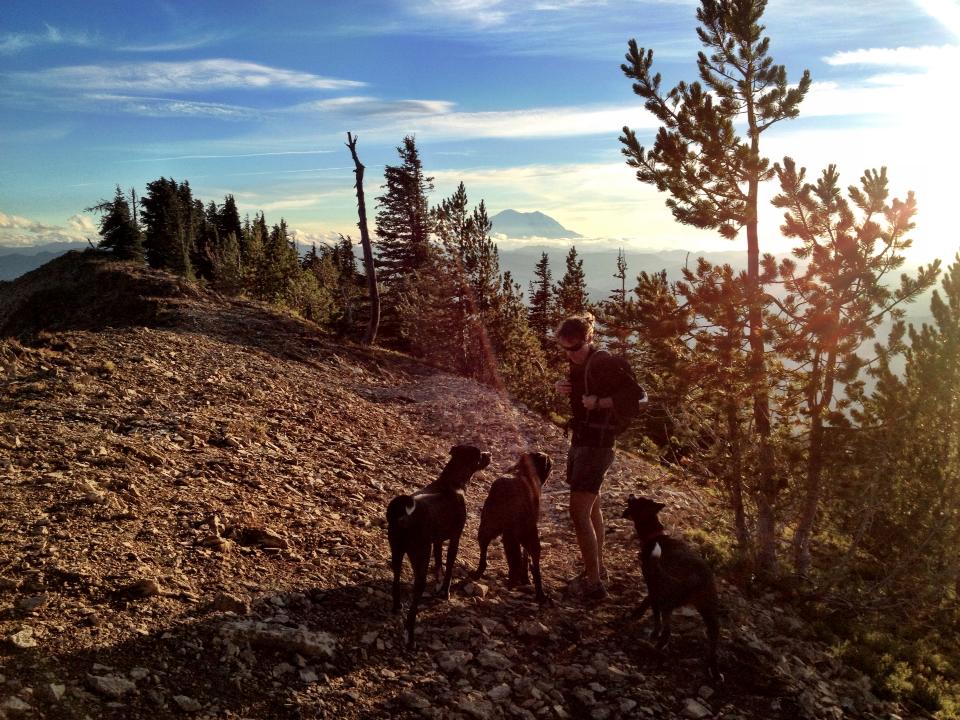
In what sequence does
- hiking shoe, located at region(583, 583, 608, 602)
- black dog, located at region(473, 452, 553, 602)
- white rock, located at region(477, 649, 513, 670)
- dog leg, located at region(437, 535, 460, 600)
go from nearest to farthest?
white rock, located at region(477, 649, 513, 670) → dog leg, located at region(437, 535, 460, 600) → black dog, located at region(473, 452, 553, 602) → hiking shoe, located at region(583, 583, 608, 602)

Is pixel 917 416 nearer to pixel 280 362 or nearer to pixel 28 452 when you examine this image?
pixel 28 452

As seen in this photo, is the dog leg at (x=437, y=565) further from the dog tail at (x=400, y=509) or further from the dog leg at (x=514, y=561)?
the dog tail at (x=400, y=509)

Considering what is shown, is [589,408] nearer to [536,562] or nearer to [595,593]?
[536,562]

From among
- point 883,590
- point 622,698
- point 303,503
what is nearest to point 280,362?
point 303,503

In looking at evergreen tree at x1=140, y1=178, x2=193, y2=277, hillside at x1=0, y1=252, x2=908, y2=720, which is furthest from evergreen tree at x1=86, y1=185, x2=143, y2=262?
hillside at x1=0, y1=252, x2=908, y2=720

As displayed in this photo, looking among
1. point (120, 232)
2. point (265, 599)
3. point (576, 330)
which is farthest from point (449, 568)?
point (120, 232)

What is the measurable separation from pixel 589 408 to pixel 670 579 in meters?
1.77

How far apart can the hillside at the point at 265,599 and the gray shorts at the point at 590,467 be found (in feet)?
4.55

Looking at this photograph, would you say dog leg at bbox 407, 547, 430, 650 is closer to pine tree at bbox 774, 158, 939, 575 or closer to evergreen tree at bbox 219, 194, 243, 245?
pine tree at bbox 774, 158, 939, 575

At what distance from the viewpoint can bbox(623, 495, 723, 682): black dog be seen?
548 centimetres

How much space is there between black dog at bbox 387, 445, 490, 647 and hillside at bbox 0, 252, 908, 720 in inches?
19.2

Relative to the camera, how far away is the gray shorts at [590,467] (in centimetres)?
611

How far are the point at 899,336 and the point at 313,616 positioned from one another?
7.37 meters

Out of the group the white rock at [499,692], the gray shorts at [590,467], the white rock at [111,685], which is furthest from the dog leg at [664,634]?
the white rock at [111,685]
